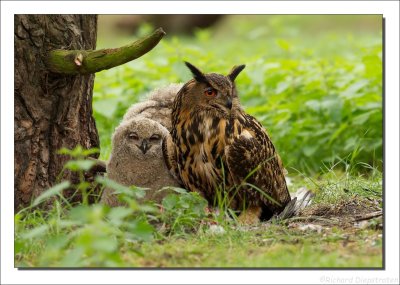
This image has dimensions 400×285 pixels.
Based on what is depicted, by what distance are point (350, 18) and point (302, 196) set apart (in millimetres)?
10361

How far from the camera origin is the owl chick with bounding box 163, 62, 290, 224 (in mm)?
5094

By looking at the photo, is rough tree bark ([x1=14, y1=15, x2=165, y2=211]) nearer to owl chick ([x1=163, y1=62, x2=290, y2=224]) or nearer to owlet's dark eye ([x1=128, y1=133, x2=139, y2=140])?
owlet's dark eye ([x1=128, y1=133, x2=139, y2=140])

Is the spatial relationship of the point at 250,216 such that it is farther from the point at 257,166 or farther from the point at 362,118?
the point at 362,118

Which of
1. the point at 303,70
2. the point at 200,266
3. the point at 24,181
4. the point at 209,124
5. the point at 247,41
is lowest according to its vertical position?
the point at 200,266

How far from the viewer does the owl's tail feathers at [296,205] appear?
5.34 m

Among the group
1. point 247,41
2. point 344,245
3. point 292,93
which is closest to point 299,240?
point 344,245

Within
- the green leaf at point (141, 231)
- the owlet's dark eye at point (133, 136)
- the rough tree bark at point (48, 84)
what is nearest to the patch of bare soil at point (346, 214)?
the green leaf at point (141, 231)

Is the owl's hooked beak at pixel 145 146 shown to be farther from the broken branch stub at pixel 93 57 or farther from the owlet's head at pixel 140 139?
the broken branch stub at pixel 93 57

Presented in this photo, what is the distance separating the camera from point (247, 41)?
573 inches

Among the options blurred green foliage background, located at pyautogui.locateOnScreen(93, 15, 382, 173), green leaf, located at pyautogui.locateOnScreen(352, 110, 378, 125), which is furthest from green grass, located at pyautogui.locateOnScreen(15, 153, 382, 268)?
green leaf, located at pyautogui.locateOnScreen(352, 110, 378, 125)

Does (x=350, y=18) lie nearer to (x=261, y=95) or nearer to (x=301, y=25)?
(x=301, y=25)

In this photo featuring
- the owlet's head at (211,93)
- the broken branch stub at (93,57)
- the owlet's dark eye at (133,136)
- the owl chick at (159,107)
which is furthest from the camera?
the owl chick at (159,107)

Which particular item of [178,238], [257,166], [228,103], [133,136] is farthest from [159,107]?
[178,238]

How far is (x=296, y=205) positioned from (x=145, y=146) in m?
1.23
